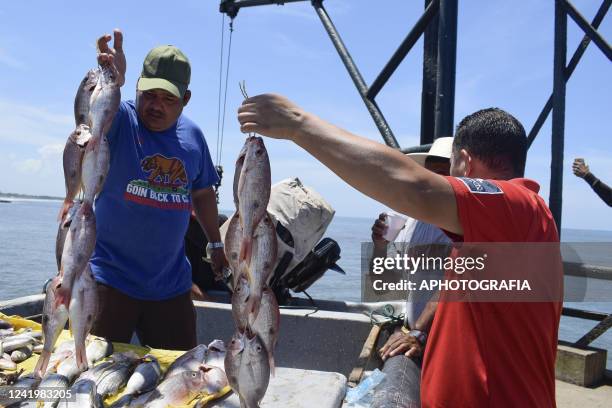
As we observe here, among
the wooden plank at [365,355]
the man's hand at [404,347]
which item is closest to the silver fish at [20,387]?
the wooden plank at [365,355]

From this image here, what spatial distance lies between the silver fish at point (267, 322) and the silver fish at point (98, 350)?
1.39 m

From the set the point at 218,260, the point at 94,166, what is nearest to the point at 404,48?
the point at 218,260

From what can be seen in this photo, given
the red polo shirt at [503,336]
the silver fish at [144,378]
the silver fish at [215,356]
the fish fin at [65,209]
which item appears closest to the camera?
the red polo shirt at [503,336]

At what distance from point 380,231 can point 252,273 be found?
10.1 feet

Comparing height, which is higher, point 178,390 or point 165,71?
point 165,71

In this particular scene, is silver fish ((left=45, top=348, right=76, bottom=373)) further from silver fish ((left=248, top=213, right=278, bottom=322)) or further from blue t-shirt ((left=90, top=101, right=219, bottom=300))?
silver fish ((left=248, top=213, right=278, bottom=322))

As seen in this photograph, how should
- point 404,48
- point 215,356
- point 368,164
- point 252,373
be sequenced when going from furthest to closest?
point 404,48
point 215,356
point 252,373
point 368,164

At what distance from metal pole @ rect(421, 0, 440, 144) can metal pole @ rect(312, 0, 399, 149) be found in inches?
16.3

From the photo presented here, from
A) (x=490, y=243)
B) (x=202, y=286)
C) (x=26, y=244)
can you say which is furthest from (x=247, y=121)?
(x=26, y=244)

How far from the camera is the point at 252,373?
2217 mm

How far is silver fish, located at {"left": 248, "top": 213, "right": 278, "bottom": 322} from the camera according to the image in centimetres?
216

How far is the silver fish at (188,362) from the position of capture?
2.95 m

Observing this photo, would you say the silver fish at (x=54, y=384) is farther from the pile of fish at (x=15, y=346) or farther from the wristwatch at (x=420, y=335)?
the wristwatch at (x=420, y=335)

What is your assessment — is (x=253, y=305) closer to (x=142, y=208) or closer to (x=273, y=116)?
(x=273, y=116)
